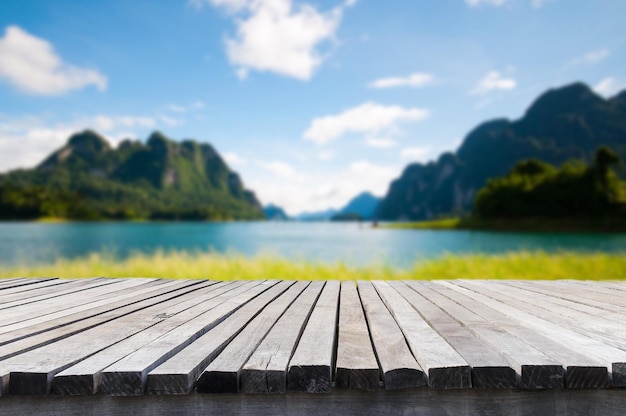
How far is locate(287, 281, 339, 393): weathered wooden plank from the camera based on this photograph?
1415mm

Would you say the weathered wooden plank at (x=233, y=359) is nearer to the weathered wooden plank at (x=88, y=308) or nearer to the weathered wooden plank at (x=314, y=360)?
the weathered wooden plank at (x=314, y=360)

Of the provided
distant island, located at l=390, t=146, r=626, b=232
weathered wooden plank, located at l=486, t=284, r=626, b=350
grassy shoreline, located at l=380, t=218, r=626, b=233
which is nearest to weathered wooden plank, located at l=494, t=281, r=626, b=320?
weathered wooden plank, located at l=486, t=284, r=626, b=350

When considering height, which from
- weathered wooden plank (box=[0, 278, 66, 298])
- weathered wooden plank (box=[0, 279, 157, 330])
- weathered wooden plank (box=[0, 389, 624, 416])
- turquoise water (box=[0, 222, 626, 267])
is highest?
weathered wooden plank (box=[0, 279, 157, 330])

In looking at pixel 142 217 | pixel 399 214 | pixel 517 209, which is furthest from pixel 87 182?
pixel 517 209

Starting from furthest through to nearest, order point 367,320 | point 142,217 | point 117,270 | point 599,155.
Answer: point 142,217, point 599,155, point 117,270, point 367,320

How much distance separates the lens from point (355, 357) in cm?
154

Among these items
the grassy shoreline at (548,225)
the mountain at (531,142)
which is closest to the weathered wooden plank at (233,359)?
the grassy shoreline at (548,225)

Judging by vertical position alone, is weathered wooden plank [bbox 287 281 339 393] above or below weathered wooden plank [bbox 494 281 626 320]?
above

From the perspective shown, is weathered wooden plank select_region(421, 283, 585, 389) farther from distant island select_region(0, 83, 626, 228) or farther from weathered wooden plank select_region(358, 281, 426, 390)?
distant island select_region(0, 83, 626, 228)

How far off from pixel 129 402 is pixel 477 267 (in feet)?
31.2

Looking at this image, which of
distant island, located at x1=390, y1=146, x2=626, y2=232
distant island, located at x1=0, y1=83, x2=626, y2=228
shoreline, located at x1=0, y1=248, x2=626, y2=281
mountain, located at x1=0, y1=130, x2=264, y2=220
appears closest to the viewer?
shoreline, located at x1=0, y1=248, x2=626, y2=281

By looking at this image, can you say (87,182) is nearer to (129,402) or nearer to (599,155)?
(599,155)

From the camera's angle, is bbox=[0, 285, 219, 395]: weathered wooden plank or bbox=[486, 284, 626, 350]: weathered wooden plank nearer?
bbox=[0, 285, 219, 395]: weathered wooden plank

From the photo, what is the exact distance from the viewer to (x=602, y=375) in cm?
144
